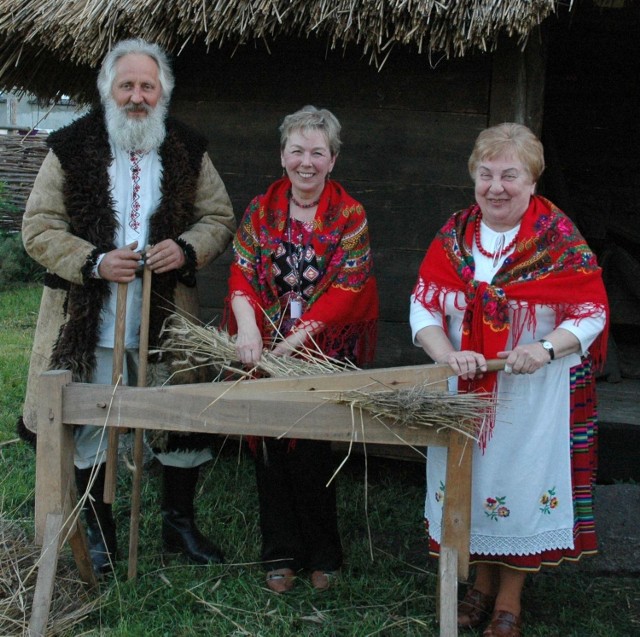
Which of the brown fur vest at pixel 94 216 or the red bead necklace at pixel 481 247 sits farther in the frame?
the brown fur vest at pixel 94 216

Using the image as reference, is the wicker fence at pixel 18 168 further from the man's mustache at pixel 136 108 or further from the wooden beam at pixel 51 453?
the wooden beam at pixel 51 453

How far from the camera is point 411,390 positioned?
97.9 inches

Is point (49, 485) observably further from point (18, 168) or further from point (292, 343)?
point (18, 168)

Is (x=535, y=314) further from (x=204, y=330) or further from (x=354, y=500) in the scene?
(x=354, y=500)

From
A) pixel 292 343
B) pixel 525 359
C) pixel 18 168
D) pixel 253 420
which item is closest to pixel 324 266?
pixel 292 343

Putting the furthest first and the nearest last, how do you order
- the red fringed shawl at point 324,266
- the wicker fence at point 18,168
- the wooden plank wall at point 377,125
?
the wicker fence at point 18,168, the wooden plank wall at point 377,125, the red fringed shawl at point 324,266

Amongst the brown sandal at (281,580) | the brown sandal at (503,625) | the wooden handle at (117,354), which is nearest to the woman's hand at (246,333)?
the wooden handle at (117,354)

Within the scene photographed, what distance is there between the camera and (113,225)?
321cm

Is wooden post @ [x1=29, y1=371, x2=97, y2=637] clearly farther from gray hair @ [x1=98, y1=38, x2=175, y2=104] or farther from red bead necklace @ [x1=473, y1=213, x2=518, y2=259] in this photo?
red bead necklace @ [x1=473, y1=213, x2=518, y2=259]

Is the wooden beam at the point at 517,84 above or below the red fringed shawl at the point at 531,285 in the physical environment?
above

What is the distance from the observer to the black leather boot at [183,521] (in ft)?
11.6

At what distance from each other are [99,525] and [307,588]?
2.69 feet

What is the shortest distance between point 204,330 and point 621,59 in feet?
15.3

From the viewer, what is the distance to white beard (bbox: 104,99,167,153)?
3.21m
